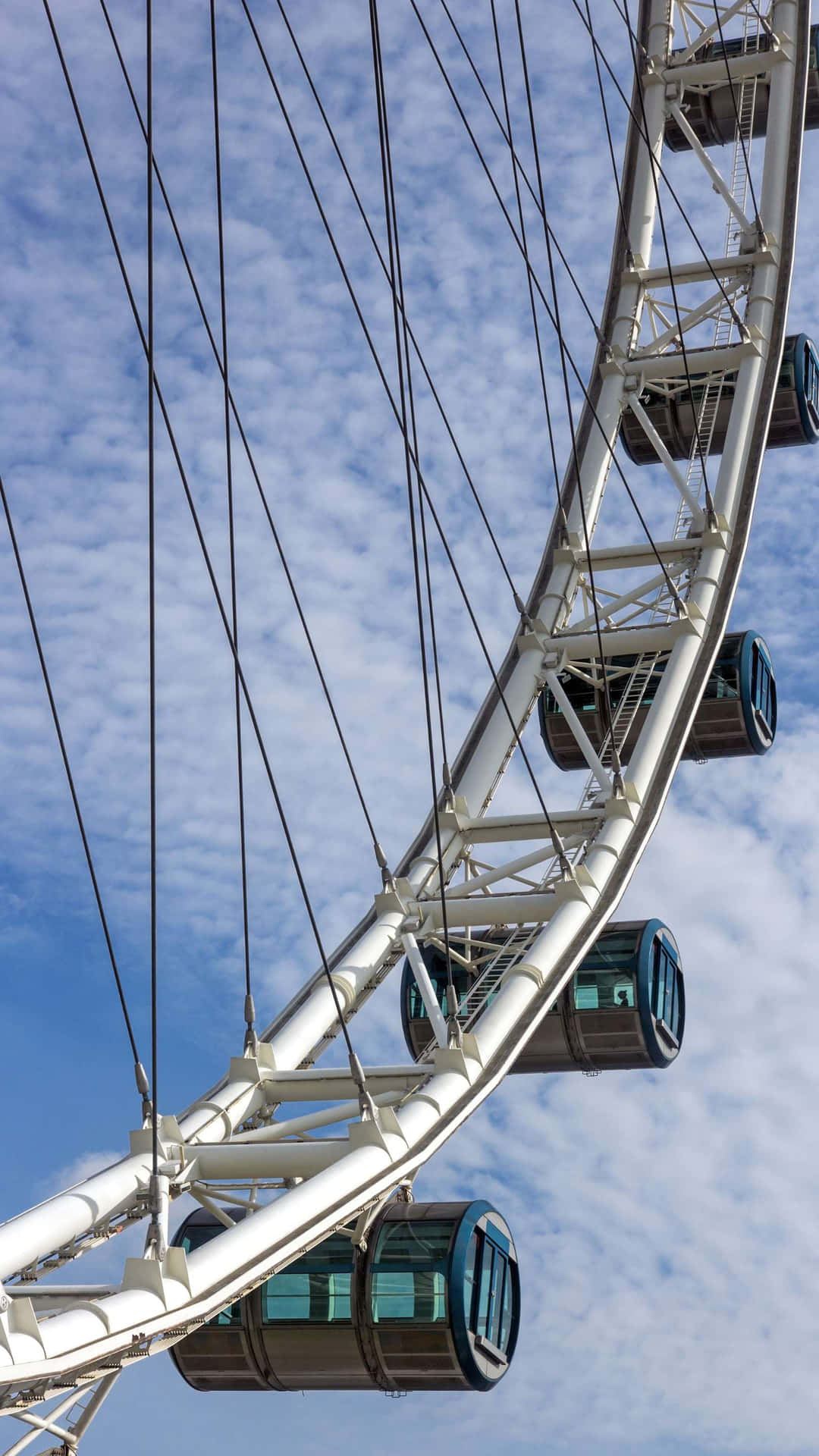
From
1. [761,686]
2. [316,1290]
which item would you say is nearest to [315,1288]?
[316,1290]

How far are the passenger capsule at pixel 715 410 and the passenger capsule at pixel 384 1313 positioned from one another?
45.6 ft

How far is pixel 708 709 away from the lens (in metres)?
24.7

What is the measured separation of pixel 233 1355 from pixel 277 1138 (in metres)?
1.85

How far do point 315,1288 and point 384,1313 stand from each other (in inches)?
27.6

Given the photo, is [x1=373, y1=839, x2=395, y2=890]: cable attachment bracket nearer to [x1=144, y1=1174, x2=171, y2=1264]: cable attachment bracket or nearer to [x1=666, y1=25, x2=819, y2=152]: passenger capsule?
[x1=144, y1=1174, x2=171, y2=1264]: cable attachment bracket

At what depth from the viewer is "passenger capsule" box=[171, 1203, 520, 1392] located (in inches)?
639

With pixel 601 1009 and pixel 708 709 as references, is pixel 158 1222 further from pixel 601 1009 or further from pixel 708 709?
pixel 708 709

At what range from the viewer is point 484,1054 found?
17.3m

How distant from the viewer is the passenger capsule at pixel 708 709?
24578 millimetres

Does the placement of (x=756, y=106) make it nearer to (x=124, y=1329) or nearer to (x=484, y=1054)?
(x=484, y=1054)

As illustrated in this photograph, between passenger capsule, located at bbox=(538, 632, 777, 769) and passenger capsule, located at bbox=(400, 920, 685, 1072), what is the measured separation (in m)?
3.99

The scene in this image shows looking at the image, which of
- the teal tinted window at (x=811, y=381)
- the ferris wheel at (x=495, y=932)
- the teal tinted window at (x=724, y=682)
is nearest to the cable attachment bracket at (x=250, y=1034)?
the ferris wheel at (x=495, y=932)

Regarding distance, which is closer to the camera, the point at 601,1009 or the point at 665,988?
the point at 601,1009

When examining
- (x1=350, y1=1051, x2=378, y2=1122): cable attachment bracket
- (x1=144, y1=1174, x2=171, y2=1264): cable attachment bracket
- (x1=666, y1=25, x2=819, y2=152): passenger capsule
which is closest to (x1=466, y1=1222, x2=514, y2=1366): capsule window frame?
(x1=350, y1=1051, x2=378, y2=1122): cable attachment bracket
